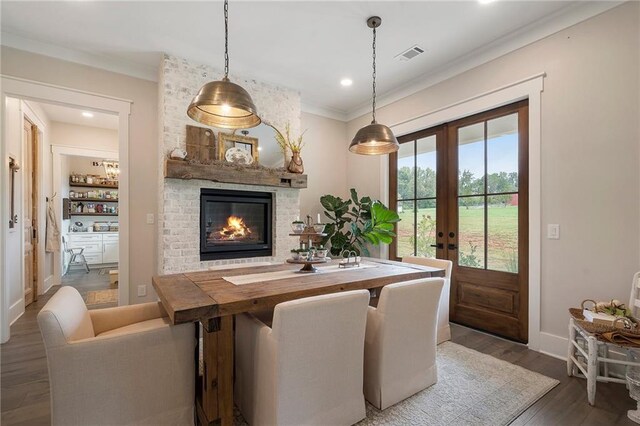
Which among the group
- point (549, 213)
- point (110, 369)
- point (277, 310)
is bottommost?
point (110, 369)

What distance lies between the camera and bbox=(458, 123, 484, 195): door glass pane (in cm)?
319

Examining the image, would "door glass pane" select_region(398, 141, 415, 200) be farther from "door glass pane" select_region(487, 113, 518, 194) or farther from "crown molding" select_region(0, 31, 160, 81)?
"crown molding" select_region(0, 31, 160, 81)

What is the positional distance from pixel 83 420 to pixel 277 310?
102cm

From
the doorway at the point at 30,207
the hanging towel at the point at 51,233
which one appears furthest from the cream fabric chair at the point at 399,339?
the hanging towel at the point at 51,233

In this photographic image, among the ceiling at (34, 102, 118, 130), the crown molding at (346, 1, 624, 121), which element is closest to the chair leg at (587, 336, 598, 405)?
the crown molding at (346, 1, 624, 121)

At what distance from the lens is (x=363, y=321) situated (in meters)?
1.59

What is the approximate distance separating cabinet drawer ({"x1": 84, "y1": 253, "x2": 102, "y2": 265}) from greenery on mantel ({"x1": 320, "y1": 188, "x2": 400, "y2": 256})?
19.0 ft

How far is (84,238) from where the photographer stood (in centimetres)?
669

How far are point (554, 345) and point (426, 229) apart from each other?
5.47 ft

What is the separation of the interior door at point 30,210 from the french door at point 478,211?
16.7ft

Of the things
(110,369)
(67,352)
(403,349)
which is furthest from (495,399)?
(67,352)

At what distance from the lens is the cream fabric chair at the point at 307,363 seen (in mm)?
1368

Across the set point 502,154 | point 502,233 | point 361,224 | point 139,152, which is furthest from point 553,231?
point 139,152

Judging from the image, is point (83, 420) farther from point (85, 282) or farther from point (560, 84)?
point (85, 282)
